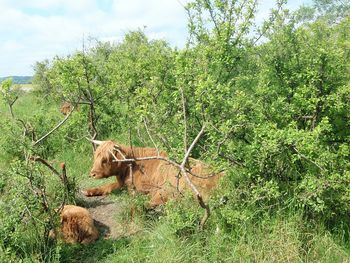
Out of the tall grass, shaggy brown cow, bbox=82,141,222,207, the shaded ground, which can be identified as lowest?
the shaded ground

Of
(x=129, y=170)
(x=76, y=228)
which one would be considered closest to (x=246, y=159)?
(x=76, y=228)

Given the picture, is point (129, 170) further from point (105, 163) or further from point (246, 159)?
point (246, 159)

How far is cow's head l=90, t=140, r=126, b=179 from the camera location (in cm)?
682

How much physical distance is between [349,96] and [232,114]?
1.27 metres

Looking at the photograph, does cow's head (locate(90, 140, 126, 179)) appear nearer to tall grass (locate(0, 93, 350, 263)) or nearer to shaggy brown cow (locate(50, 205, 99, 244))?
shaggy brown cow (locate(50, 205, 99, 244))

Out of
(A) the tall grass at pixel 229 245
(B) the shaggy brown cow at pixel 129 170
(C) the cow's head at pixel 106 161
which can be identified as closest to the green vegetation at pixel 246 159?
(A) the tall grass at pixel 229 245

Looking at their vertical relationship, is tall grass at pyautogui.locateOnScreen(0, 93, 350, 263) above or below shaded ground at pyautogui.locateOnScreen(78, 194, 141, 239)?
above

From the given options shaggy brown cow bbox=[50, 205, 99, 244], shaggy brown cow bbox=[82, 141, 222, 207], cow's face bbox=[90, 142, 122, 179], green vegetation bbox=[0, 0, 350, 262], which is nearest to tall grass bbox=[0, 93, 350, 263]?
green vegetation bbox=[0, 0, 350, 262]

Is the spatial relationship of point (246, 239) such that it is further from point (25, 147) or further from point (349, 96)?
point (25, 147)

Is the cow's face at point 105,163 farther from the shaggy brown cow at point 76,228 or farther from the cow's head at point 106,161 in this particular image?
the shaggy brown cow at point 76,228

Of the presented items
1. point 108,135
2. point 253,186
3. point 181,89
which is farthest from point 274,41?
point 108,135

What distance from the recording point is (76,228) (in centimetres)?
534

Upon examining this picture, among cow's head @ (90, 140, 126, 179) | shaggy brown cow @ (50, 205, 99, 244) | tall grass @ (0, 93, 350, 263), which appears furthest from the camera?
cow's head @ (90, 140, 126, 179)

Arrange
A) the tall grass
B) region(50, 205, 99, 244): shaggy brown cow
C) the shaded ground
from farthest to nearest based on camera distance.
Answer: the shaded ground < region(50, 205, 99, 244): shaggy brown cow < the tall grass
